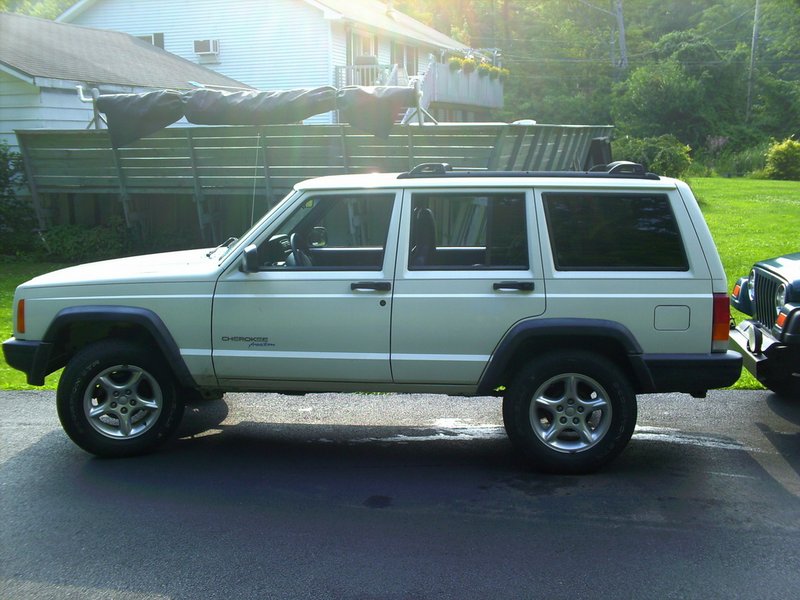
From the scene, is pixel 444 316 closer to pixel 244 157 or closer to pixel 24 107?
pixel 244 157

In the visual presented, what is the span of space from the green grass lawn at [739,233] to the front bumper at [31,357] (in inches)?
83.2

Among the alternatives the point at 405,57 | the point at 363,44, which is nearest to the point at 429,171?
the point at 363,44

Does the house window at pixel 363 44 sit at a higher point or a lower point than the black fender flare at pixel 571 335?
higher

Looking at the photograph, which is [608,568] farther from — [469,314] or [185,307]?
[185,307]

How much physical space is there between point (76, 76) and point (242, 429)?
13887 mm

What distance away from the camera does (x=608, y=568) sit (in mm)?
4172

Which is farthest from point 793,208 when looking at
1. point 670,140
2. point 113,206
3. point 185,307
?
point 185,307

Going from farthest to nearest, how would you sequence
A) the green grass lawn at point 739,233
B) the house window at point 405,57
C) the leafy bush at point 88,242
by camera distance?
the house window at point 405,57
the leafy bush at point 88,242
the green grass lawn at point 739,233

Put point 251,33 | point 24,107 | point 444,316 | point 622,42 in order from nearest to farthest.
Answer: point 444,316
point 24,107
point 251,33
point 622,42

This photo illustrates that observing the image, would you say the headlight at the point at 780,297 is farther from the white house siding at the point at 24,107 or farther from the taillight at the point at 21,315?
the white house siding at the point at 24,107

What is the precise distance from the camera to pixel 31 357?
571 centimetres

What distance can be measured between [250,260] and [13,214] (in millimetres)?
11566

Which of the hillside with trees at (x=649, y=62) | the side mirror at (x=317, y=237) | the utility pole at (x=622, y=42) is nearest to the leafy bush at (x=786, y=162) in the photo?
the hillside with trees at (x=649, y=62)

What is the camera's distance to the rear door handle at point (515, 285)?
5355mm
